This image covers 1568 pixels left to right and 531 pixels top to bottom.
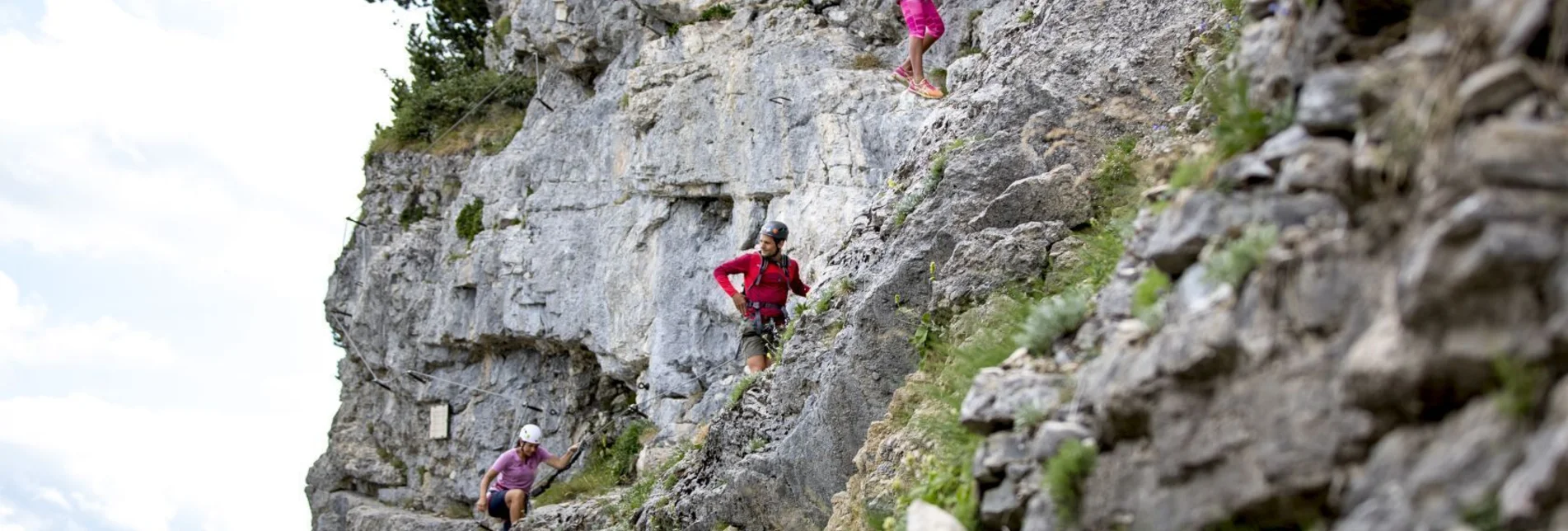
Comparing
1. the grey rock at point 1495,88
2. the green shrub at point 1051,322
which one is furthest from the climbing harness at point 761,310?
the grey rock at point 1495,88

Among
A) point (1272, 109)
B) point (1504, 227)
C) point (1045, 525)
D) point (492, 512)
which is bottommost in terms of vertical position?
point (492, 512)

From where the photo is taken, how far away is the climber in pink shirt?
15.7 metres

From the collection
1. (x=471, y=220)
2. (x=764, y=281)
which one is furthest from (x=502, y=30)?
(x=764, y=281)

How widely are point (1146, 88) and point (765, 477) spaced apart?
4.31 meters

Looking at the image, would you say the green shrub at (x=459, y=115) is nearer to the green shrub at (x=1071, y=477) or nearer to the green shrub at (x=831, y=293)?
the green shrub at (x=831, y=293)

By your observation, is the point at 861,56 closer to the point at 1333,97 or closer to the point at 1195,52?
the point at 1195,52

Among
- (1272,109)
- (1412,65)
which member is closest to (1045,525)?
(1272,109)

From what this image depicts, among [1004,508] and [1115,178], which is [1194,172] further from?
[1115,178]

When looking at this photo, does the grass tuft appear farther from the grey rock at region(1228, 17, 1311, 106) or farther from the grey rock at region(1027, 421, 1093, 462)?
the grey rock at region(1027, 421, 1093, 462)

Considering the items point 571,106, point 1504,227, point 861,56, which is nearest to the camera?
point 1504,227

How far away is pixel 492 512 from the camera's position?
15.9 meters

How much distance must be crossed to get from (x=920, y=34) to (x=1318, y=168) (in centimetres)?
1196

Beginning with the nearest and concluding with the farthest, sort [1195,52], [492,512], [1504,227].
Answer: [1504,227], [1195,52], [492,512]

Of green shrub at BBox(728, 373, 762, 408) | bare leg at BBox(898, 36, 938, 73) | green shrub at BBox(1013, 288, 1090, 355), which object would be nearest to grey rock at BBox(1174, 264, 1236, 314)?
green shrub at BBox(1013, 288, 1090, 355)
